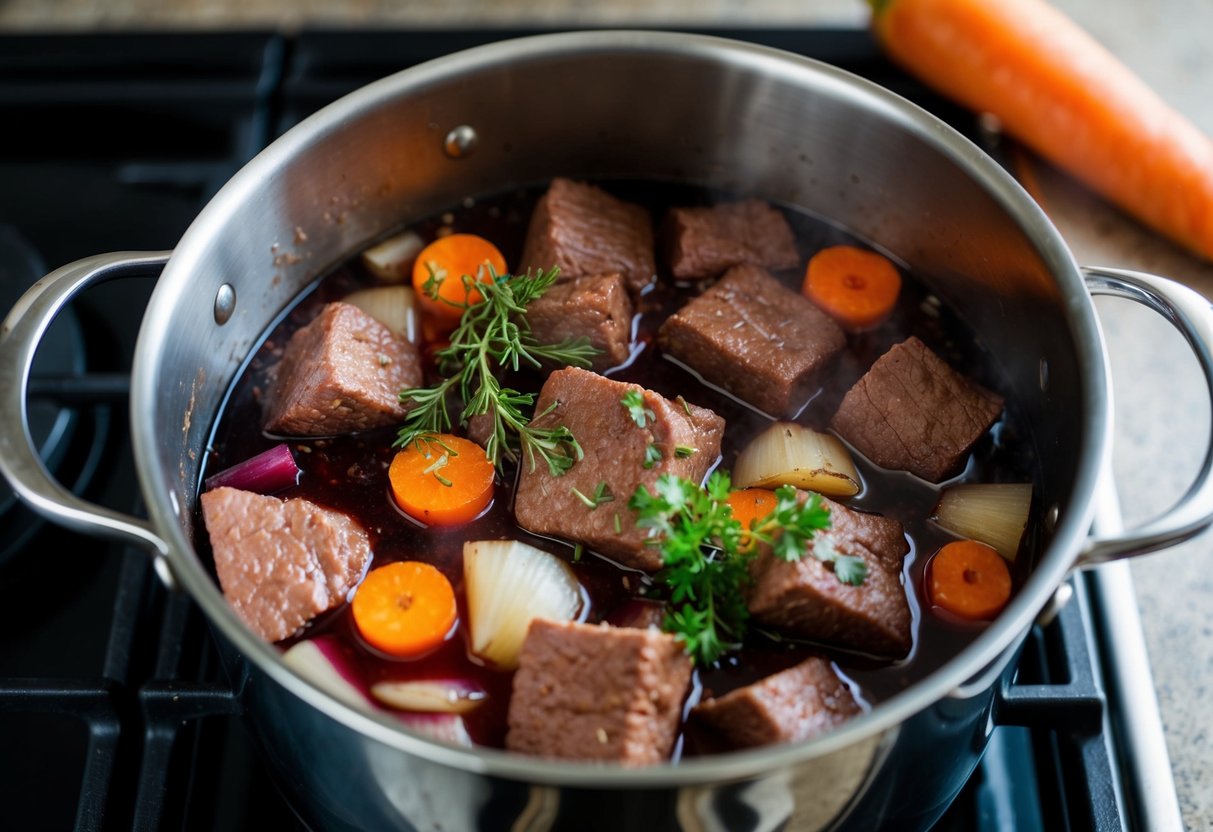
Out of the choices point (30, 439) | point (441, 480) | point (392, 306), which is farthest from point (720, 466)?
point (30, 439)

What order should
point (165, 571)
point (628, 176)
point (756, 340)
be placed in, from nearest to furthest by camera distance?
point (165, 571) < point (756, 340) < point (628, 176)

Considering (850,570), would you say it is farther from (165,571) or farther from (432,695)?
(165,571)

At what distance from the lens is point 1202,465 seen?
1.43 m

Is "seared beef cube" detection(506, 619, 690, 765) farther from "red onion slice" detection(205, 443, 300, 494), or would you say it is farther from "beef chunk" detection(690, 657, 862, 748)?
"red onion slice" detection(205, 443, 300, 494)

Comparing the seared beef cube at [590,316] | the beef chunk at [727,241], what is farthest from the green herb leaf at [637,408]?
the beef chunk at [727,241]

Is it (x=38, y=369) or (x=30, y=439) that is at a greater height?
(x=38, y=369)

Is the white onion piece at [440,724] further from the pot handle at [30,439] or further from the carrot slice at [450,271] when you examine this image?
the carrot slice at [450,271]

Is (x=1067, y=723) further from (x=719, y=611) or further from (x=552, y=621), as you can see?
(x=552, y=621)

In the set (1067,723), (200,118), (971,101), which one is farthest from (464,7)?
(1067,723)

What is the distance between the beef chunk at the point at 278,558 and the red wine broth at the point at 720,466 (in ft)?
0.12

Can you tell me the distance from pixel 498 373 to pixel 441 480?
0.26m

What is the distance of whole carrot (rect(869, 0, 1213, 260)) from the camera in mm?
2277

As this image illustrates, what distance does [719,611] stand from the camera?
1546 mm

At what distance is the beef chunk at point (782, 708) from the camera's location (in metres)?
1.40
